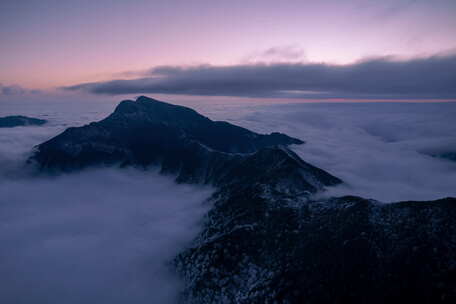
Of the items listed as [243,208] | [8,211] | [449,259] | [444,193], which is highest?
[449,259]

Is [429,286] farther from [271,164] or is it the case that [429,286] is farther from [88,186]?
[88,186]

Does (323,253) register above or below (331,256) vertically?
below

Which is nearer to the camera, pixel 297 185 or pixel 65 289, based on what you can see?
pixel 65 289

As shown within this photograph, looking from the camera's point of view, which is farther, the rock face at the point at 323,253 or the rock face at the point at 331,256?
the rock face at the point at 323,253

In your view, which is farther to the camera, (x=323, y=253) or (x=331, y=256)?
(x=323, y=253)

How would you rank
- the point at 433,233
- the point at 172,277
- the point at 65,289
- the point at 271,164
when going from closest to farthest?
1. the point at 433,233
2. the point at 172,277
3. the point at 65,289
4. the point at 271,164

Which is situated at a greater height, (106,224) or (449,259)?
(449,259)

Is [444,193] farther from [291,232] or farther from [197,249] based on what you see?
[197,249]

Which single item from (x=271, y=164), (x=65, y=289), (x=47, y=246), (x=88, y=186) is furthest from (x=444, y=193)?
(x=88, y=186)

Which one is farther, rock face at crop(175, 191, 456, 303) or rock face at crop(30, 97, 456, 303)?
rock face at crop(30, 97, 456, 303)

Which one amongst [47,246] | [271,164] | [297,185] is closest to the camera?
[297,185]
